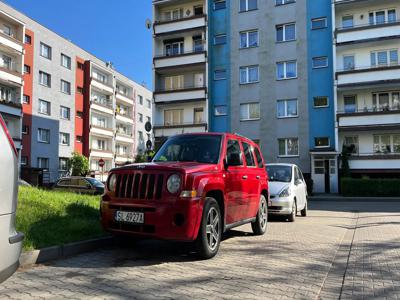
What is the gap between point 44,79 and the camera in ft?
148

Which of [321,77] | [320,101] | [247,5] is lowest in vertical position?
[320,101]

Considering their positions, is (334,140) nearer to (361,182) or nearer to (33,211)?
(361,182)

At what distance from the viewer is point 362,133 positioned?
32531mm

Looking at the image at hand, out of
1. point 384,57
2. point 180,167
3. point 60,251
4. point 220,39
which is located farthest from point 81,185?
point 384,57

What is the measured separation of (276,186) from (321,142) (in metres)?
22.3

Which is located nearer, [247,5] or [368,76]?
[368,76]

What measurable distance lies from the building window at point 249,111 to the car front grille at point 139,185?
98.4 feet

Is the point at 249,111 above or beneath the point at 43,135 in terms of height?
above

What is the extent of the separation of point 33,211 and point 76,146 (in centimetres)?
4362

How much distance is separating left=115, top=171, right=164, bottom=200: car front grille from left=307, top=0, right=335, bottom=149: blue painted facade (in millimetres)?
28878

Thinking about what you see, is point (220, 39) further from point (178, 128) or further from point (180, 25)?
point (178, 128)

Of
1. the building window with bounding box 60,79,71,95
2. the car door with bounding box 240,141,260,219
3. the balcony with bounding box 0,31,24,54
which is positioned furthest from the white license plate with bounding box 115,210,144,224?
the building window with bounding box 60,79,71,95

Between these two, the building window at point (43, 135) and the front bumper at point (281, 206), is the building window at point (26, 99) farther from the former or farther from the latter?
the front bumper at point (281, 206)

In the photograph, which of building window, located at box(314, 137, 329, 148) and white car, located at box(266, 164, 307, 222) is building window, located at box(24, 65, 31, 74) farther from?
white car, located at box(266, 164, 307, 222)
